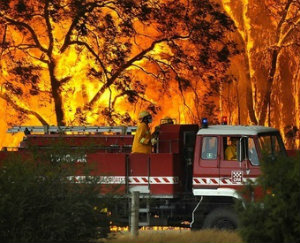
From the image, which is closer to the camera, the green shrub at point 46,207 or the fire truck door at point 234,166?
the green shrub at point 46,207

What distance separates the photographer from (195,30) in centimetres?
2991

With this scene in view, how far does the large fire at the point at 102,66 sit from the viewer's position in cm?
2967

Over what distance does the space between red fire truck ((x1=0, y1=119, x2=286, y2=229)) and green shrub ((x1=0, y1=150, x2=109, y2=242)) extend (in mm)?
2944

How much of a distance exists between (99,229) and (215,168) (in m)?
4.21

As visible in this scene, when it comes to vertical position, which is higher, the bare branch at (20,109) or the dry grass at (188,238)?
the bare branch at (20,109)

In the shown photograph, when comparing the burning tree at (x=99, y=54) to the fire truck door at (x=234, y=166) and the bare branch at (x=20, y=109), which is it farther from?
the fire truck door at (x=234, y=166)

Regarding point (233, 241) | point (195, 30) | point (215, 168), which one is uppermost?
point (195, 30)

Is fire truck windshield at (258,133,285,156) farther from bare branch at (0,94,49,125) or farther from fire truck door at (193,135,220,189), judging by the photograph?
bare branch at (0,94,49,125)

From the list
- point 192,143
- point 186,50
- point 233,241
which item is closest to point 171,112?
point 186,50

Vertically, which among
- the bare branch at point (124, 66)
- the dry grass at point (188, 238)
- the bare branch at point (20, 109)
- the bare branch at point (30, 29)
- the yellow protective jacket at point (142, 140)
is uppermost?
the bare branch at point (30, 29)

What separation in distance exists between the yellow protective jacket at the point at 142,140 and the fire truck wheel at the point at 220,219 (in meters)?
1.88

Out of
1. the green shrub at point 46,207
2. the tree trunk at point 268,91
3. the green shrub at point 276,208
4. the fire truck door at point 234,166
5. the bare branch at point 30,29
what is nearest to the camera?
the green shrub at point 276,208

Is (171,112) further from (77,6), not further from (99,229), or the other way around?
(99,229)

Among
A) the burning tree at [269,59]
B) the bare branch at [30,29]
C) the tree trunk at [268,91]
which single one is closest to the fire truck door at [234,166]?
the bare branch at [30,29]
